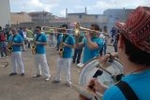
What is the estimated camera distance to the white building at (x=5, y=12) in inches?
1348

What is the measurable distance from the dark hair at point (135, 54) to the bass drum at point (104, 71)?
1.99 feet

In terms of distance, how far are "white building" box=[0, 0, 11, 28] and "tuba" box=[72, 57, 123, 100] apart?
32.3 metres

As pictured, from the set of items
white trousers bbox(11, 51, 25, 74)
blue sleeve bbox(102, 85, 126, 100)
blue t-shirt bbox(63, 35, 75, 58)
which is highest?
blue sleeve bbox(102, 85, 126, 100)

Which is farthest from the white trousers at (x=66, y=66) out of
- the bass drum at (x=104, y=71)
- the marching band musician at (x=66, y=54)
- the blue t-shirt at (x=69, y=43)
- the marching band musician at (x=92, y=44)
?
the bass drum at (x=104, y=71)

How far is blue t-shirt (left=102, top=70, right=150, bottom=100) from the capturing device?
1.42m

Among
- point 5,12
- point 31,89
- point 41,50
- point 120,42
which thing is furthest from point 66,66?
point 5,12

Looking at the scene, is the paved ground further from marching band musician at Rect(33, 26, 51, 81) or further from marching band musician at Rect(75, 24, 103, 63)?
marching band musician at Rect(75, 24, 103, 63)

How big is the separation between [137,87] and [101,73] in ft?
3.12

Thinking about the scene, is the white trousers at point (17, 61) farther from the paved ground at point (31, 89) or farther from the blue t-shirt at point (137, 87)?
the blue t-shirt at point (137, 87)

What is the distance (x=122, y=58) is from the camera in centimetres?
154

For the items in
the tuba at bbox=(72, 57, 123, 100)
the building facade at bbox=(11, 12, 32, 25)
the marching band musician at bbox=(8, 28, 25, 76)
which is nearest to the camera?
the tuba at bbox=(72, 57, 123, 100)

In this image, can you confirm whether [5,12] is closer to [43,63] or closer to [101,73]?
[43,63]

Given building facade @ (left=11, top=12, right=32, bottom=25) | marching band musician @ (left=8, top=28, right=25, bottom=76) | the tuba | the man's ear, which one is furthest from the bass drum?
building facade @ (left=11, top=12, right=32, bottom=25)

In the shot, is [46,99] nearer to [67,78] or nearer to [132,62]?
[67,78]
